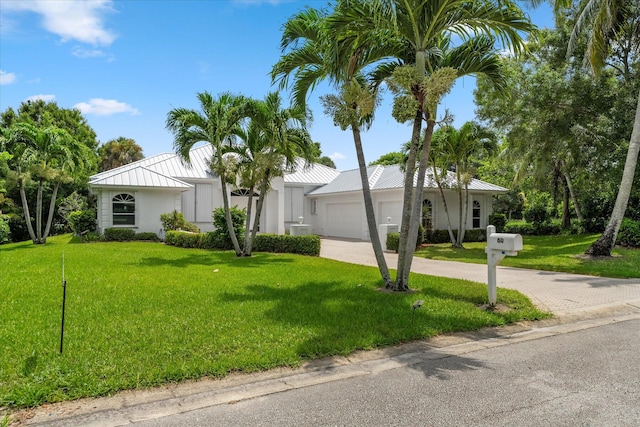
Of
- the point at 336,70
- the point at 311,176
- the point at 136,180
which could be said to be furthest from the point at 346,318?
the point at 311,176

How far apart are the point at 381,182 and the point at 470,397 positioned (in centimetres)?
1969

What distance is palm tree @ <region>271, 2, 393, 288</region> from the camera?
802cm

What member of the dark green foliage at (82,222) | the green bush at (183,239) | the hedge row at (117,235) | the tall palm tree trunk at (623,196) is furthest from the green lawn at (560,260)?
the dark green foliage at (82,222)

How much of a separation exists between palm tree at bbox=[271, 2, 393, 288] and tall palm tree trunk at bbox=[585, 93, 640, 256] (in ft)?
29.7

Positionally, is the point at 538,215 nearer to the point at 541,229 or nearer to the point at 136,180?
the point at 541,229

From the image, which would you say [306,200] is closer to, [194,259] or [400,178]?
[400,178]

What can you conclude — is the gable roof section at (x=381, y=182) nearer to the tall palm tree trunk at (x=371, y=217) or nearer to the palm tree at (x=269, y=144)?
the palm tree at (x=269, y=144)

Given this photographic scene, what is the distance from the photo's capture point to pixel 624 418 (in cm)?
349

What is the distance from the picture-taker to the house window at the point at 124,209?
2078 cm

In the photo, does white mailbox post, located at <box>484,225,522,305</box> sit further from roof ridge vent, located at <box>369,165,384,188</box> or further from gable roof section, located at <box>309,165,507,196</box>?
roof ridge vent, located at <box>369,165,384,188</box>

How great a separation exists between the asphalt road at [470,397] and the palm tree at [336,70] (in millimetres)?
3813

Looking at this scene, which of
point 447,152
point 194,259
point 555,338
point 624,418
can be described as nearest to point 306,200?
point 447,152

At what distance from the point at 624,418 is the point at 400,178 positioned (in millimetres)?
19359

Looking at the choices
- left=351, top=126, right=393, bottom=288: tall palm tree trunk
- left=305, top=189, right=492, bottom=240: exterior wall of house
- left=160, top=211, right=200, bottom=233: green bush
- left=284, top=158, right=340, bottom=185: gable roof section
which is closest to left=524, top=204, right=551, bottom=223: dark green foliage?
left=305, top=189, right=492, bottom=240: exterior wall of house
